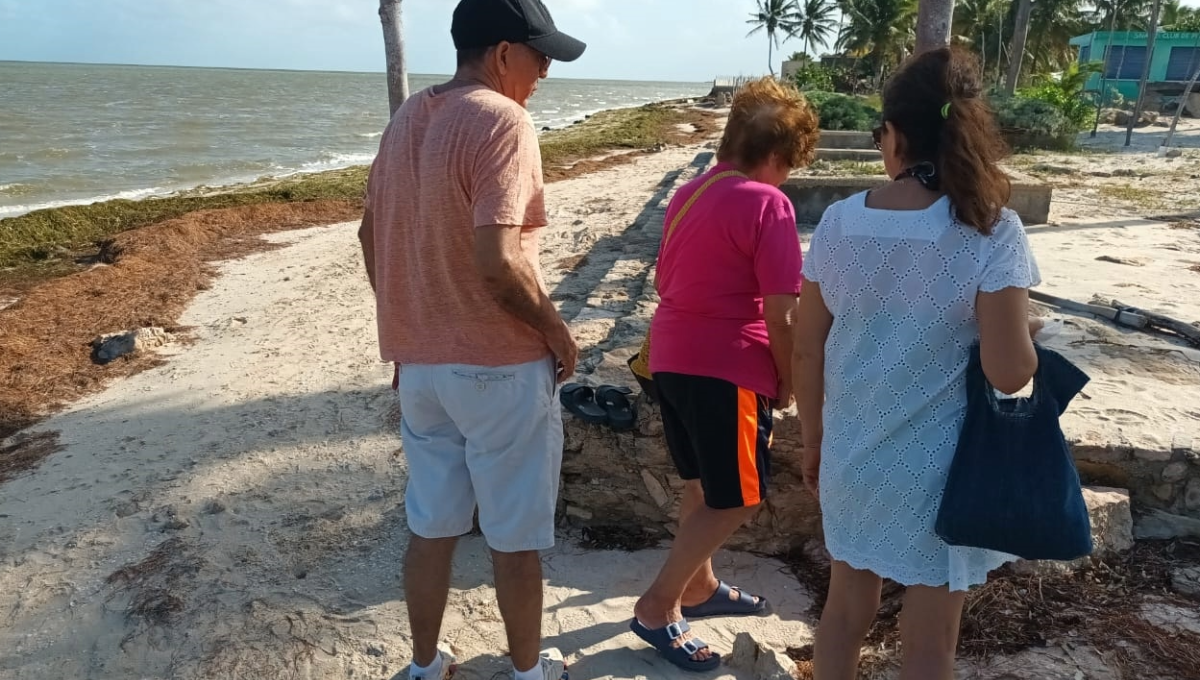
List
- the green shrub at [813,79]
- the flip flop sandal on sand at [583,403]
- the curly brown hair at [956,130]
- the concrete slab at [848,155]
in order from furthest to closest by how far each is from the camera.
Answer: the green shrub at [813,79]
the concrete slab at [848,155]
the flip flop sandal on sand at [583,403]
the curly brown hair at [956,130]

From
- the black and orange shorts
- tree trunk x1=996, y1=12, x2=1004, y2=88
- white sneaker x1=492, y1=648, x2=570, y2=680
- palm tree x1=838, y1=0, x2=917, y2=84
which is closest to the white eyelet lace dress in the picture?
the black and orange shorts

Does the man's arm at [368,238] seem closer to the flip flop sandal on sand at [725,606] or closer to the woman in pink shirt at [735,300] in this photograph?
the woman in pink shirt at [735,300]

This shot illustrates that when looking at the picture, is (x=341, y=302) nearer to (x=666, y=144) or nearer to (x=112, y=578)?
(x=112, y=578)

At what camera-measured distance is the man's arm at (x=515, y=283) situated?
1920mm

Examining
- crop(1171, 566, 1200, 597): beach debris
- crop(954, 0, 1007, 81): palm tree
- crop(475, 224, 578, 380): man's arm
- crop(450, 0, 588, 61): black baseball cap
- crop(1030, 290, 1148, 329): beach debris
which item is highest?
A: crop(954, 0, 1007, 81): palm tree

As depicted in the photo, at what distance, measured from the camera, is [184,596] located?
122 inches

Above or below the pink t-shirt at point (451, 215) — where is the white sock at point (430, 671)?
below

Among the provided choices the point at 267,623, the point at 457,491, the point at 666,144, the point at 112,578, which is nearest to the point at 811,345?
the point at 457,491

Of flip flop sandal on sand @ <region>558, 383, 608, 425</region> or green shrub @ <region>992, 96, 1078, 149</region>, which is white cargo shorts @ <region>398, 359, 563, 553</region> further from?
green shrub @ <region>992, 96, 1078, 149</region>

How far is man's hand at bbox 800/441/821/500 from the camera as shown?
203cm

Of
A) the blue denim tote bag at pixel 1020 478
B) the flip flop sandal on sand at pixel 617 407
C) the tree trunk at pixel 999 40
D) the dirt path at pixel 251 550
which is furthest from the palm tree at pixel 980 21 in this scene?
the blue denim tote bag at pixel 1020 478

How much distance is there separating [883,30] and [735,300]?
48.0 metres

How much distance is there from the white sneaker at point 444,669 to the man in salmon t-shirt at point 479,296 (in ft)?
1.28

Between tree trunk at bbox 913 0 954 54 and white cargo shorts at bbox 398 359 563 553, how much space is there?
7186 mm
